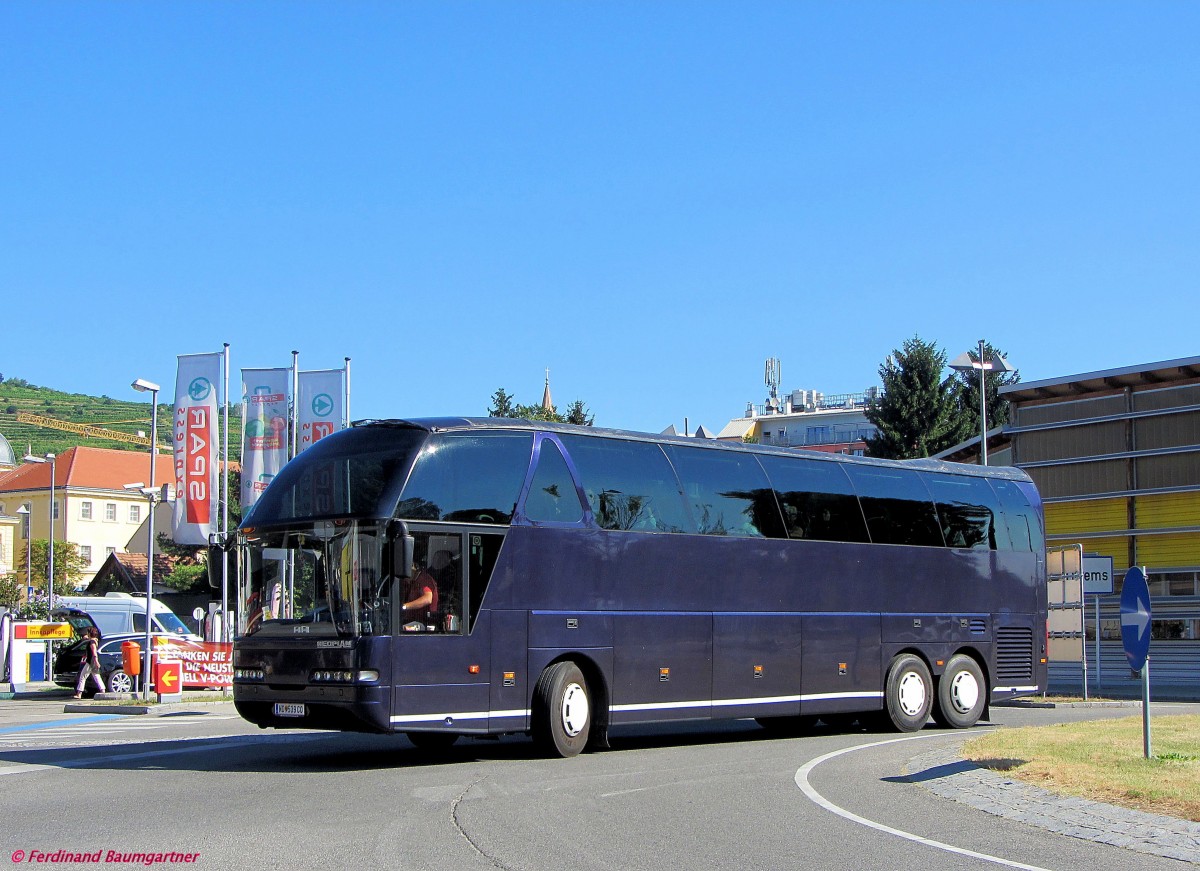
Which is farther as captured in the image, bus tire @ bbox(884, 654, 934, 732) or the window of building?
bus tire @ bbox(884, 654, 934, 732)

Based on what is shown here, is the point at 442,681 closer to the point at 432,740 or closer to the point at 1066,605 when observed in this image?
the point at 432,740

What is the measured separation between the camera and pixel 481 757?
16391 millimetres

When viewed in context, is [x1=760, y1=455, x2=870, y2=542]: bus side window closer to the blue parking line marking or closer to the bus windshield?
the bus windshield

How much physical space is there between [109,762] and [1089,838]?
34.2ft

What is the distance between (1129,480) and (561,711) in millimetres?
21871

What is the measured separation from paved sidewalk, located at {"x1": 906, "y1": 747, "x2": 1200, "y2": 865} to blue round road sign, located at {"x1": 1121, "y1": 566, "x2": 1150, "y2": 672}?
1739 mm

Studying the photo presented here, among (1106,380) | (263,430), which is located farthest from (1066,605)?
(263,430)

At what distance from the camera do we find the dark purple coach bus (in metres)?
14.8

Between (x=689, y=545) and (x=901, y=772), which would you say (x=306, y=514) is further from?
(x=901, y=772)

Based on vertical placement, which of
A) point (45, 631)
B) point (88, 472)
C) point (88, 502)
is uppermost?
point (88, 472)

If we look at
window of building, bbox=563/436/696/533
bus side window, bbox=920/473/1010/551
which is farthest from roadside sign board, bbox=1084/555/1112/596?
window of building, bbox=563/436/696/533

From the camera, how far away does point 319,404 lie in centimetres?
3819

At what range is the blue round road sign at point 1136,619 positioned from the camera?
1345cm

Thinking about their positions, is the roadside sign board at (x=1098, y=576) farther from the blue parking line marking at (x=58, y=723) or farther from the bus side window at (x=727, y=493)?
the blue parking line marking at (x=58, y=723)
